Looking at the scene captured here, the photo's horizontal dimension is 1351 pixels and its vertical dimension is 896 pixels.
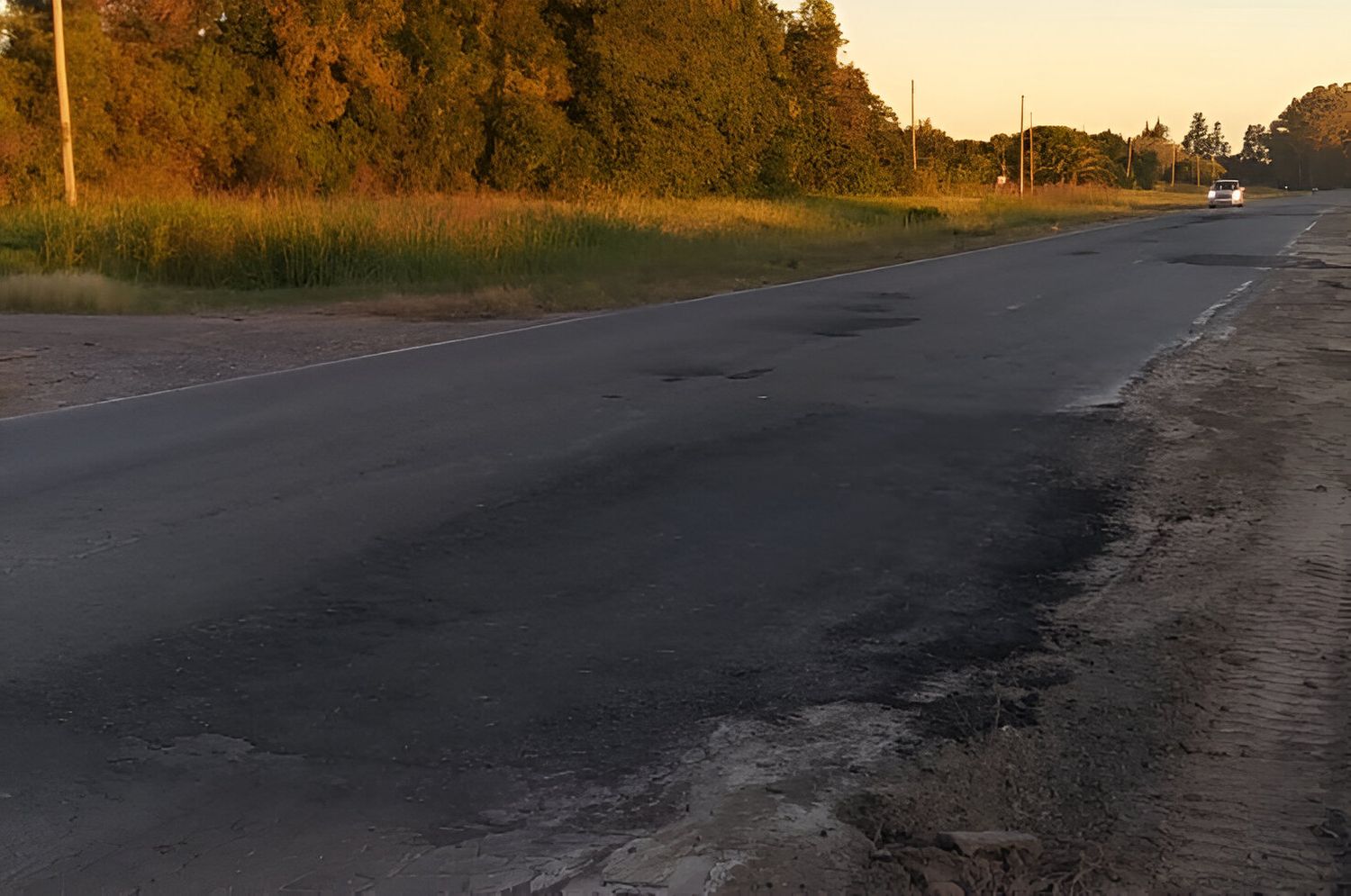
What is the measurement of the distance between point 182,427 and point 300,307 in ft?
34.0

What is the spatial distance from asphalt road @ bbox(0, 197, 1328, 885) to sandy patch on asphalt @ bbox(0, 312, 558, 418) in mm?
1002

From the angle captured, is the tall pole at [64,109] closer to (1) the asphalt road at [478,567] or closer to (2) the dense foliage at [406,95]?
(2) the dense foliage at [406,95]

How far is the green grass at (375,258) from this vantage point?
20422mm

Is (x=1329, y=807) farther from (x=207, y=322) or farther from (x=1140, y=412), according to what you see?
(x=207, y=322)

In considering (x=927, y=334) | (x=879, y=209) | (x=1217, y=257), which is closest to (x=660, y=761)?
(x=927, y=334)

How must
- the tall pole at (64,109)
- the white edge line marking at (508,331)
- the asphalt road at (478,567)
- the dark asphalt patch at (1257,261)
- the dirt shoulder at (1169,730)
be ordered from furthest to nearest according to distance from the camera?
the tall pole at (64,109) < the dark asphalt patch at (1257,261) < the white edge line marking at (508,331) < the asphalt road at (478,567) < the dirt shoulder at (1169,730)

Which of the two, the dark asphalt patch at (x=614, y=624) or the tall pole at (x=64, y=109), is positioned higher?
the tall pole at (x=64, y=109)

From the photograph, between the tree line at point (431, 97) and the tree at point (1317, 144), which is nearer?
the tree line at point (431, 97)

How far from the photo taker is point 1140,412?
10.7 metres

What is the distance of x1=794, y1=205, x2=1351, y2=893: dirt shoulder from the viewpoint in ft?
11.8

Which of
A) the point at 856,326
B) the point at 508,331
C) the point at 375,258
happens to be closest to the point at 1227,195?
the point at 375,258

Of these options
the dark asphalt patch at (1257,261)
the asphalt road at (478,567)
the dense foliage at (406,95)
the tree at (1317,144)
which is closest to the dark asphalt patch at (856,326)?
the asphalt road at (478,567)

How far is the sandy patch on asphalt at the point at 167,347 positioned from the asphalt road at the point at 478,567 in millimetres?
1002

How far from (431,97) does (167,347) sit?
1335 inches
